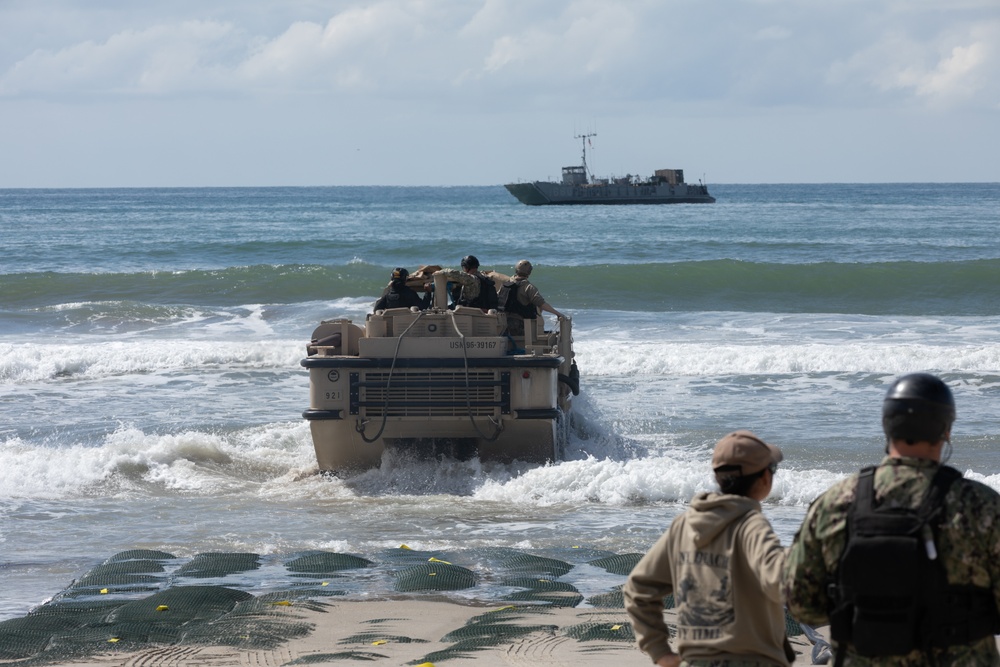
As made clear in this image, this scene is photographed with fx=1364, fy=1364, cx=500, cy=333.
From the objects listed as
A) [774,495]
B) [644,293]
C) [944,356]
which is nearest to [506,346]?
[774,495]

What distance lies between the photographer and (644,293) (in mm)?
31297

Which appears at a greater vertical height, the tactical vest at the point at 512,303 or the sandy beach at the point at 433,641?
the tactical vest at the point at 512,303

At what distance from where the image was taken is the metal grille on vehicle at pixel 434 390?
1080 centimetres

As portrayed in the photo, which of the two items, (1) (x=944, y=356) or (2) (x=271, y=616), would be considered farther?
(1) (x=944, y=356)

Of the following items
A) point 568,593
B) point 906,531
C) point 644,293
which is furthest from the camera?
point 644,293

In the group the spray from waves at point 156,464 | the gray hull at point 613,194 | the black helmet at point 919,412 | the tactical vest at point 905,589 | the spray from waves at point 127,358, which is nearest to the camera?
the tactical vest at point 905,589

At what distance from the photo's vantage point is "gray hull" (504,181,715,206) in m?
88.0

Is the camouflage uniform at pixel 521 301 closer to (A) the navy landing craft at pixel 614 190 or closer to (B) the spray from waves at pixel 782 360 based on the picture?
(B) the spray from waves at pixel 782 360

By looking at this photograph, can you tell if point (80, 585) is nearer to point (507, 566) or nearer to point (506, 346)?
point (507, 566)

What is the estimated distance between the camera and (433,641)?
249 inches

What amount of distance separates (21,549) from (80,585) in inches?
64.1

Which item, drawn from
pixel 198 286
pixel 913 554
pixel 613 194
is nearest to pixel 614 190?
pixel 613 194

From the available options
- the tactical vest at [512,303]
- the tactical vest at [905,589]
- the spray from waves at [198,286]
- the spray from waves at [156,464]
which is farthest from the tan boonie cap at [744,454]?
the spray from waves at [198,286]

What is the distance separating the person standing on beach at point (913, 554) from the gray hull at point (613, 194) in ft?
279
